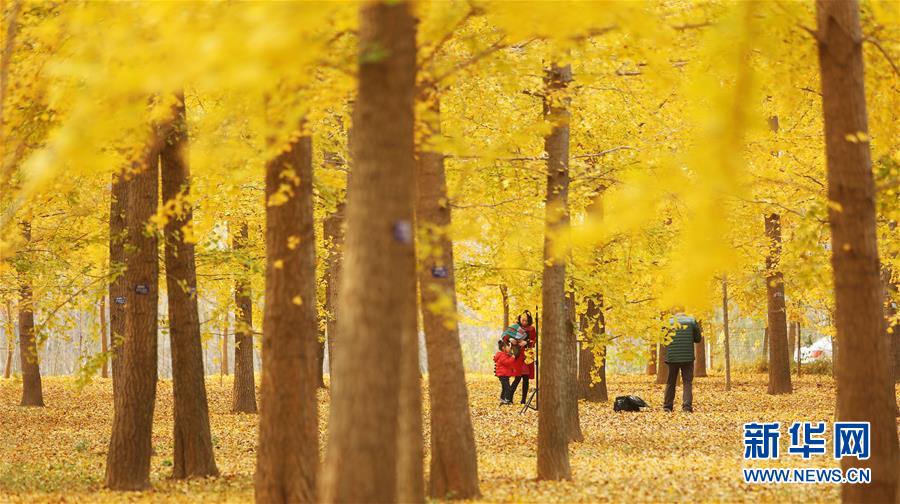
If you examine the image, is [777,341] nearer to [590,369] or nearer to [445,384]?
[590,369]

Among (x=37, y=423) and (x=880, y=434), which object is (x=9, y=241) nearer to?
(x=37, y=423)

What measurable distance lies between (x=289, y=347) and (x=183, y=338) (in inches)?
148

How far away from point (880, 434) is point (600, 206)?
389 inches

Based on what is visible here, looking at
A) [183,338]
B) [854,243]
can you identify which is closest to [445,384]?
[183,338]

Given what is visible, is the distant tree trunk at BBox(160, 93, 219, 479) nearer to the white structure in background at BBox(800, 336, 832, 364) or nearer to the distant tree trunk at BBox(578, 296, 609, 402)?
the distant tree trunk at BBox(578, 296, 609, 402)

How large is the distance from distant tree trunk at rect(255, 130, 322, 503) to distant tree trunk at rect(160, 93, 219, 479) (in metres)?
3.20

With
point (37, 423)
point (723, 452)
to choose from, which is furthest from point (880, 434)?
point (37, 423)

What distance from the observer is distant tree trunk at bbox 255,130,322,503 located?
8.41m

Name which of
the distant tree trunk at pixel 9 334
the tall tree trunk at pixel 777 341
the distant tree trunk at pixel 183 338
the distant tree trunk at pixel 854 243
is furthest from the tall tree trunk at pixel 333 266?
the distant tree trunk at pixel 854 243

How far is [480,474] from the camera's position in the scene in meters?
12.4

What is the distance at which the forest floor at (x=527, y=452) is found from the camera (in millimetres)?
10883

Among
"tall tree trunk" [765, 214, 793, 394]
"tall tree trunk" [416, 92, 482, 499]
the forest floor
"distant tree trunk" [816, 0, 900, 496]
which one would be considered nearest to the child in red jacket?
the forest floor

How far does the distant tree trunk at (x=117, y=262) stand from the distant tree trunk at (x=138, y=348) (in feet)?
0.57

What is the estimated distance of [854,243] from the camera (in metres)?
7.46
